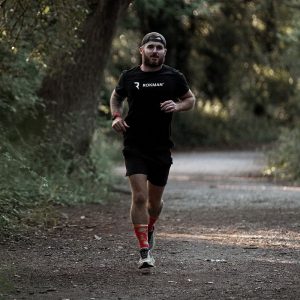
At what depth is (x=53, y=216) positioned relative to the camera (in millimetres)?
12344

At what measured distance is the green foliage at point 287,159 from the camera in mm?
21156

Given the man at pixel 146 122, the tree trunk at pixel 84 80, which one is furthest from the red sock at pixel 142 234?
the tree trunk at pixel 84 80

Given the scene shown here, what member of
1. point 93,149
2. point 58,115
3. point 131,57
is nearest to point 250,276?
point 58,115

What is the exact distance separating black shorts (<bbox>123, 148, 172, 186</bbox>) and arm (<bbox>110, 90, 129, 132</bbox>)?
27cm

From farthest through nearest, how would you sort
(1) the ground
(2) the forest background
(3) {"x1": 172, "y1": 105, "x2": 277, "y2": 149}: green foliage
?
1. (3) {"x1": 172, "y1": 105, "x2": 277, "y2": 149}: green foliage
2. (2) the forest background
3. (1) the ground

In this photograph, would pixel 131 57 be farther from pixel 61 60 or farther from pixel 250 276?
pixel 250 276

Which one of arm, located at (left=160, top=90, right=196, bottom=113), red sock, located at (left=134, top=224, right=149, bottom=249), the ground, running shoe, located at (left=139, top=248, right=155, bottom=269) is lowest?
the ground

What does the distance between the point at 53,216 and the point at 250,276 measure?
190 inches

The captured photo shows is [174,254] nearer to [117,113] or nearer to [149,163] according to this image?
[149,163]

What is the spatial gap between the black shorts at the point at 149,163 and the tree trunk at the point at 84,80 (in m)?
7.30

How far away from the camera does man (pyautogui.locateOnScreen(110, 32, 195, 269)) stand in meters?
8.52

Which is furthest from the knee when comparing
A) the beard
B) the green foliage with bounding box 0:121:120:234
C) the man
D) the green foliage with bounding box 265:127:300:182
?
the green foliage with bounding box 265:127:300:182

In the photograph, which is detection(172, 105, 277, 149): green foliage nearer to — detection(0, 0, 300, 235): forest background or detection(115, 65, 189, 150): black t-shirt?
detection(0, 0, 300, 235): forest background

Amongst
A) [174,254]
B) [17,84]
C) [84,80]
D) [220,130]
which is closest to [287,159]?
[84,80]
